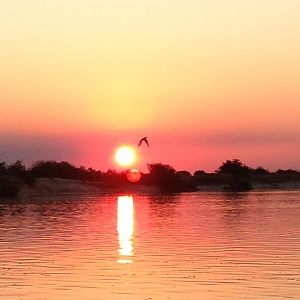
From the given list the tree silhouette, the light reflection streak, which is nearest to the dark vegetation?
the tree silhouette

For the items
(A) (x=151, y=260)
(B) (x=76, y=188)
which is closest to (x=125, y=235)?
(A) (x=151, y=260)

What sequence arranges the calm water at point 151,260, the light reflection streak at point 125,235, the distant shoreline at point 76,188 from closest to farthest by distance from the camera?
the calm water at point 151,260 < the light reflection streak at point 125,235 < the distant shoreline at point 76,188

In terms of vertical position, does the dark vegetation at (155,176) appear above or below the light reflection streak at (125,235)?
above

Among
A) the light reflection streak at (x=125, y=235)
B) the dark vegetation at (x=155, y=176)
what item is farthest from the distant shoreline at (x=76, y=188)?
the light reflection streak at (x=125, y=235)

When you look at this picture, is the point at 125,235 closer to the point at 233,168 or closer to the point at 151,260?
the point at 151,260

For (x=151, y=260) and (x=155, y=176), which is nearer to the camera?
(x=151, y=260)

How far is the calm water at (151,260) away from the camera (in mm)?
19250

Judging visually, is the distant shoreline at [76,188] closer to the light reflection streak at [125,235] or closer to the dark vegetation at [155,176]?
the dark vegetation at [155,176]

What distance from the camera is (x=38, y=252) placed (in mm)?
27766

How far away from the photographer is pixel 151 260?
2491cm

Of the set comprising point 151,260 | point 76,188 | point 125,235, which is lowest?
point 151,260

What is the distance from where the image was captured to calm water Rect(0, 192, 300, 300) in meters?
19.2

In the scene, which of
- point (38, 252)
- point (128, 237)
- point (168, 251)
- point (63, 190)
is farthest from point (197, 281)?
point (63, 190)

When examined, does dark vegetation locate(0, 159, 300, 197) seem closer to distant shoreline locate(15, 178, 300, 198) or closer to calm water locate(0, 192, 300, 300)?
distant shoreline locate(15, 178, 300, 198)
